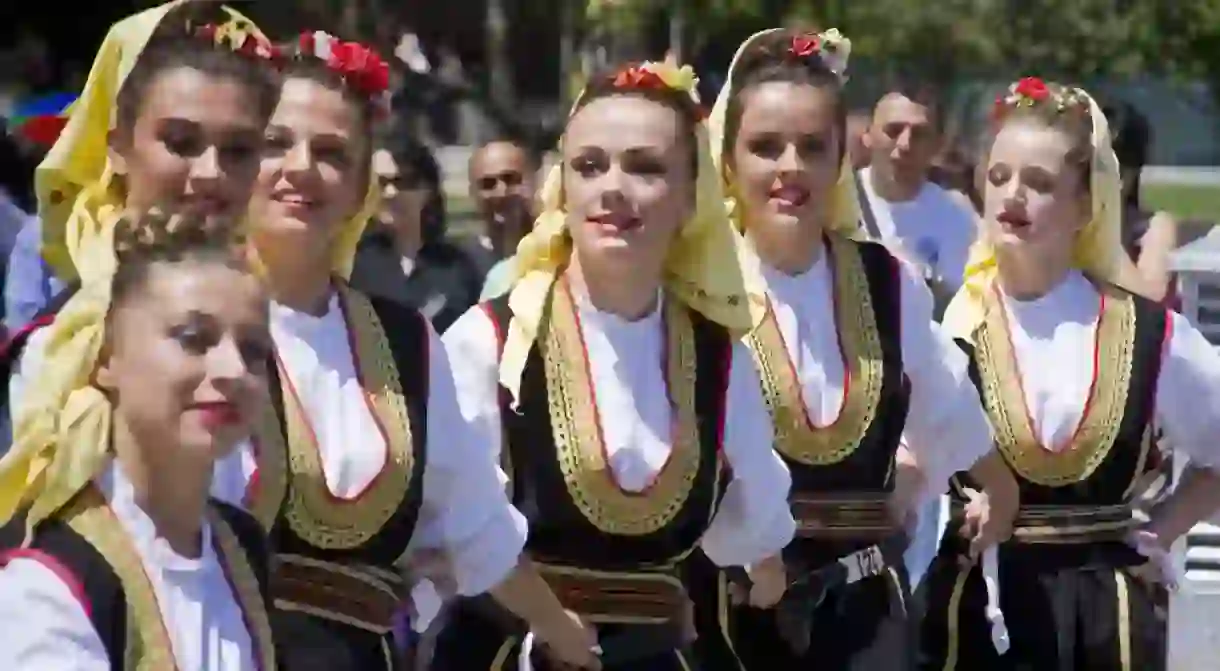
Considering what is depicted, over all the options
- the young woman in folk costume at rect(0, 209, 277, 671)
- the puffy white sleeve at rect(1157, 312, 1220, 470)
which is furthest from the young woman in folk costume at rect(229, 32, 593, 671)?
the puffy white sleeve at rect(1157, 312, 1220, 470)

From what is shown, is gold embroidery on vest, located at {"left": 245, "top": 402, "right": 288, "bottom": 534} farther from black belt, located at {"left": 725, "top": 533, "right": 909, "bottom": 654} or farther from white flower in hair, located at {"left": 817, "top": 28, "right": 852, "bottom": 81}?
white flower in hair, located at {"left": 817, "top": 28, "right": 852, "bottom": 81}

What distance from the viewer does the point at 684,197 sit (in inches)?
118

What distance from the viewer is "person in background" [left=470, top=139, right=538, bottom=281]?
5.29 meters

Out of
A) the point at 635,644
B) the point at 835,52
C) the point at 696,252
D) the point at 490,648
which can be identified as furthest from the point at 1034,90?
the point at 490,648

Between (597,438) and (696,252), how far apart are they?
0.36 metres

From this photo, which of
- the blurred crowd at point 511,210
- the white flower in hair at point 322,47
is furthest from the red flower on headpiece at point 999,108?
the white flower in hair at point 322,47

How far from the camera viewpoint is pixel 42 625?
1.97 m

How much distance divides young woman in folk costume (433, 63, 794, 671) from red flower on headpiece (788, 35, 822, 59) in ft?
1.28

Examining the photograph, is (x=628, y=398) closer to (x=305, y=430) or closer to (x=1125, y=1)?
(x=305, y=430)

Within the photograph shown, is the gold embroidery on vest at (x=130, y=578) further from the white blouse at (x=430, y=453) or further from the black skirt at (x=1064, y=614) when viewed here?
the black skirt at (x=1064, y=614)

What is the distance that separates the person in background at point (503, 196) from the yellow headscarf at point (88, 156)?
264 centimetres

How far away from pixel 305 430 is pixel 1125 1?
2601 centimetres

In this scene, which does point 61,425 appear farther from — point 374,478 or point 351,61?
point 351,61

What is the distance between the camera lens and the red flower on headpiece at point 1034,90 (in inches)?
145
